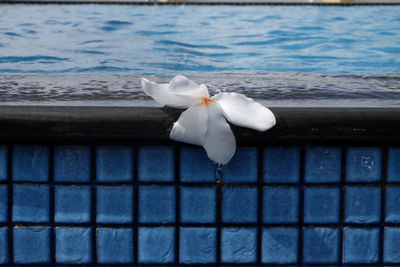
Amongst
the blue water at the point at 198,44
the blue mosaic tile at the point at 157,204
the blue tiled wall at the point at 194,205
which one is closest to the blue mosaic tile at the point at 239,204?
the blue tiled wall at the point at 194,205

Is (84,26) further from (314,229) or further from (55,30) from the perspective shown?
(314,229)

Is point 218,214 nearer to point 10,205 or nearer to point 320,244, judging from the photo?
point 320,244

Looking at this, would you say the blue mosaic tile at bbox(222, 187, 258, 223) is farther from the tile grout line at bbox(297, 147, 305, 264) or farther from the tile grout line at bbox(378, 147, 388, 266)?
the tile grout line at bbox(378, 147, 388, 266)

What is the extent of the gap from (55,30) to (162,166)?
16.0 ft

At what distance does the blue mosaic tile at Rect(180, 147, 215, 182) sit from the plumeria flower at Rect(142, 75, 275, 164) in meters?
0.05

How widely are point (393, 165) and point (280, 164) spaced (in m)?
0.23

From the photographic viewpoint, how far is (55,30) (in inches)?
213

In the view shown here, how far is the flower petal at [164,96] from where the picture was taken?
0.92 m

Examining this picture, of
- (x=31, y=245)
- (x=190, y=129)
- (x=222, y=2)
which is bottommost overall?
(x=31, y=245)

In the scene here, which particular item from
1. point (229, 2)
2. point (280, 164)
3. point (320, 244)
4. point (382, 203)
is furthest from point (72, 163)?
point (229, 2)

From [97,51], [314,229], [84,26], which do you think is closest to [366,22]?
[84,26]

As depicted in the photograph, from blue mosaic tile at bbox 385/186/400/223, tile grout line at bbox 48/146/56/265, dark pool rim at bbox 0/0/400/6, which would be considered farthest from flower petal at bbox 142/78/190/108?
dark pool rim at bbox 0/0/400/6

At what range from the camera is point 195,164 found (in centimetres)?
95

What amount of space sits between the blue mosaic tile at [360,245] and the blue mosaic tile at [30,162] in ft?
2.08
